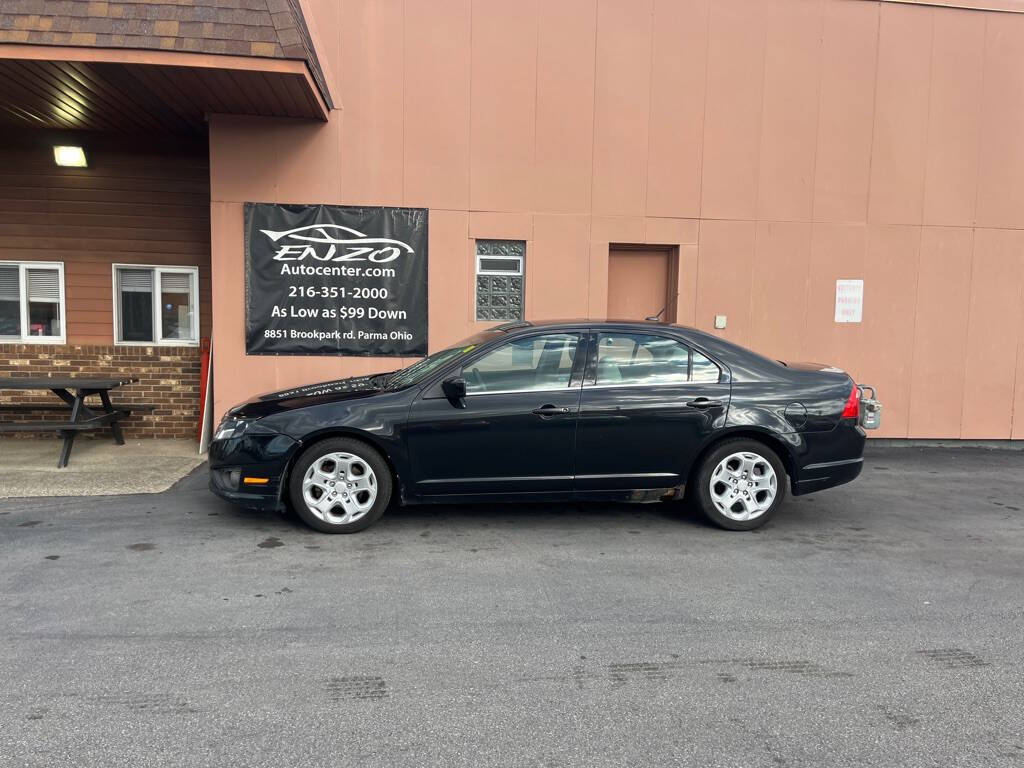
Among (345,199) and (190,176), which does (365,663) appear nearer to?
(345,199)

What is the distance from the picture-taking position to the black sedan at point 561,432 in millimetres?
4930

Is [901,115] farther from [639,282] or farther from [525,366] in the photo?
[525,366]

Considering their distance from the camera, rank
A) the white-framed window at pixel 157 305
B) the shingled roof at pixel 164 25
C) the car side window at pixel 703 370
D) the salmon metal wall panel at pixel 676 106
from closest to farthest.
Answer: the car side window at pixel 703 370 → the shingled roof at pixel 164 25 → the salmon metal wall panel at pixel 676 106 → the white-framed window at pixel 157 305

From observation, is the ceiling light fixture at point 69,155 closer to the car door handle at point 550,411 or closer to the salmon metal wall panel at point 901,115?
the car door handle at point 550,411

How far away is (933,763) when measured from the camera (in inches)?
99.1

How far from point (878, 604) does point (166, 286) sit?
8595 millimetres

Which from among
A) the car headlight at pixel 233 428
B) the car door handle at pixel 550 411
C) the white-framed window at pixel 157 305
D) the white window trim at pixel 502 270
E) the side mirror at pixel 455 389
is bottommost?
the car headlight at pixel 233 428

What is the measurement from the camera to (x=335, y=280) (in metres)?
8.09

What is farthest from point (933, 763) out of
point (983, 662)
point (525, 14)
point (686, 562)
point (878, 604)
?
point (525, 14)

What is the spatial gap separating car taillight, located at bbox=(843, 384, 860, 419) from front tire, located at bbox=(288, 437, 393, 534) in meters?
3.46

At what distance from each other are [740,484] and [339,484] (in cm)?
296

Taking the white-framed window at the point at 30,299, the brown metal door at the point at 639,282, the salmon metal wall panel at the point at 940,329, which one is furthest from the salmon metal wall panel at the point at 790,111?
the white-framed window at the point at 30,299


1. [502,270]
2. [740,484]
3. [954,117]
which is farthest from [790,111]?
[740,484]

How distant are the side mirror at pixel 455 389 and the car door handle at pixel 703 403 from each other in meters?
1.66
